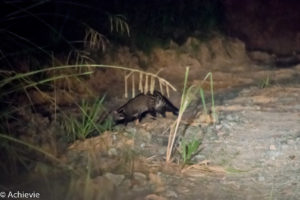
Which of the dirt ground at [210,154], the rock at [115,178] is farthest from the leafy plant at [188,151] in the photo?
the rock at [115,178]

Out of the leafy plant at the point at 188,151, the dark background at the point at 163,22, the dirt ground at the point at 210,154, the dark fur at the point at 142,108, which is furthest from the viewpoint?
the dark background at the point at 163,22

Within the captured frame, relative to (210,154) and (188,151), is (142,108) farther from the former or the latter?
(188,151)

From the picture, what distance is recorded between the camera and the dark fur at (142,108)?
638 centimetres

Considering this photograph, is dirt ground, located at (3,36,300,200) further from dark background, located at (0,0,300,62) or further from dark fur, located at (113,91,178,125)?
dark background, located at (0,0,300,62)

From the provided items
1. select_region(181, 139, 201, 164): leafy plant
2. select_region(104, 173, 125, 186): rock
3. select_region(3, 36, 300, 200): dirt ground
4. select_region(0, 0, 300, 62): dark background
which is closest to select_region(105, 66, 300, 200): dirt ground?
select_region(3, 36, 300, 200): dirt ground

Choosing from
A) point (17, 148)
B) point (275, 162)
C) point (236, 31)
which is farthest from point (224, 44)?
point (17, 148)

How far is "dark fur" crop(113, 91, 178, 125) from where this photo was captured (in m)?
6.38

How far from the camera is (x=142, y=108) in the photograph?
6.56 metres

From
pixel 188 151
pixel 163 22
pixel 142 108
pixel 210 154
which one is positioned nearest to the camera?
pixel 188 151

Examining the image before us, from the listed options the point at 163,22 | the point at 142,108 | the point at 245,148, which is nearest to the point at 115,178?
the point at 245,148

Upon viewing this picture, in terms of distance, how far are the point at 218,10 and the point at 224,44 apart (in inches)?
38.4

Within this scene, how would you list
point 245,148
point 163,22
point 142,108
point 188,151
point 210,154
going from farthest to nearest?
point 163,22 → point 142,108 → point 245,148 → point 210,154 → point 188,151

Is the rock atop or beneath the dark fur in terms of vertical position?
beneath

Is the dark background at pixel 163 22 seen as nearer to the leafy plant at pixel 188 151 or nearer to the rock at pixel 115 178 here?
the rock at pixel 115 178
